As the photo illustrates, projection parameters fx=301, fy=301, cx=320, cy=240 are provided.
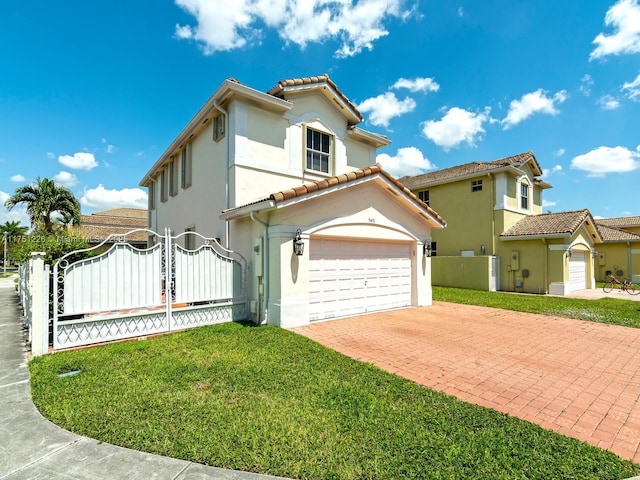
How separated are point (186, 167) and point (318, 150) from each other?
6337mm


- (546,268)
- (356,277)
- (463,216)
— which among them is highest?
(463,216)

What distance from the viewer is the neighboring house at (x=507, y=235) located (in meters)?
17.0

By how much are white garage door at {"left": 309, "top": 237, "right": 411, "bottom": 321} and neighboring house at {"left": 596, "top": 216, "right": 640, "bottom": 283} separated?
73.0 feet

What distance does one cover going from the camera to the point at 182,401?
4.01 m

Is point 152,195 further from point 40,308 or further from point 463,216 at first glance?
point 463,216

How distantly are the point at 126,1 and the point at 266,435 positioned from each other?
41.4 feet

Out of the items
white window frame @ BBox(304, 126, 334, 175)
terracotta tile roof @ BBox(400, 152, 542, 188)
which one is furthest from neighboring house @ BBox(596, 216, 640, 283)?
white window frame @ BBox(304, 126, 334, 175)

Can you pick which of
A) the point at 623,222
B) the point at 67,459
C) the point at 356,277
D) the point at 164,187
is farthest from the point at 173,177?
the point at 623,222

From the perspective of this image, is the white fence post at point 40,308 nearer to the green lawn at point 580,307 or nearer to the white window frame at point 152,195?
the green lawn at point 580,307

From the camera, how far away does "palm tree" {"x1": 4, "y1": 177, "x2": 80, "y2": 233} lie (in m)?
21.2

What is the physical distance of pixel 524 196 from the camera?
66.6 feet

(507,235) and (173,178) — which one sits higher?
(173,178)

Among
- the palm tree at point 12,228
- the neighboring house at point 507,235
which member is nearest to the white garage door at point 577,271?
the neighboring house at point 507,235

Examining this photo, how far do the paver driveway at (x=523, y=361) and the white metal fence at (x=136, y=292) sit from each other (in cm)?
275
